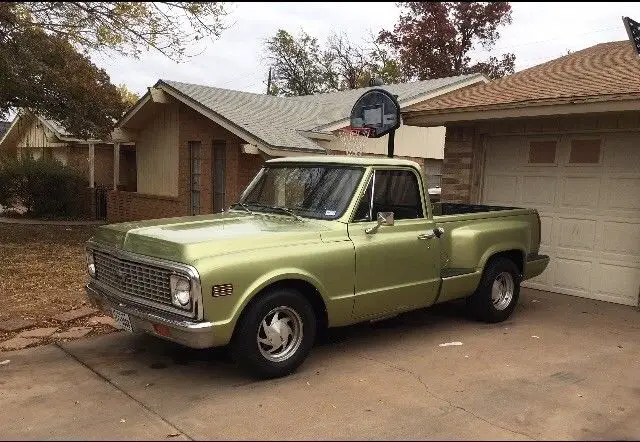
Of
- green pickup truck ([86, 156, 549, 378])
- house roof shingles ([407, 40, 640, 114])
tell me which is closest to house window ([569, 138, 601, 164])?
house roof shingles ([407, 40, 640, 114])

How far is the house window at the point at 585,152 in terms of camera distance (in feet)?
24.6

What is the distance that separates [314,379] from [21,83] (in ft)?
29.4

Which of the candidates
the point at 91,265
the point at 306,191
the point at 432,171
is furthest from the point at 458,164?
the point at 432,171

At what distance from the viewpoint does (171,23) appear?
29.9 ft

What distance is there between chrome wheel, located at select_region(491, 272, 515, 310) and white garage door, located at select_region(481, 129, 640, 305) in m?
1.90

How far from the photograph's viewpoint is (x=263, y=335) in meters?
4.44

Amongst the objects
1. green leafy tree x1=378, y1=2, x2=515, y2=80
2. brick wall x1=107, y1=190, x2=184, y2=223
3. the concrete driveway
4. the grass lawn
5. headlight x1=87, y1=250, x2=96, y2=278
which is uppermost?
green leafy tree x1=378, y1=2, x2=515, y2=80

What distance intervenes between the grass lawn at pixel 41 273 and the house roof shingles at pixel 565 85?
569 centimetres

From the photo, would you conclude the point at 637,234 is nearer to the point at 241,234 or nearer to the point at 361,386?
the point at 361,386

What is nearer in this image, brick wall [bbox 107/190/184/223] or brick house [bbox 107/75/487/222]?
brick house [bbox 107/75/487/222]

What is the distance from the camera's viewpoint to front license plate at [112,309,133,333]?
4.38 meters

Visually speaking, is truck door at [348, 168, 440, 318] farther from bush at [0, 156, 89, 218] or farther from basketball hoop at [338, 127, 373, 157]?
bush at [0, 156, 89, 218]

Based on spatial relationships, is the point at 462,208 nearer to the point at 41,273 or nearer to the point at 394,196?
the point at 394,196

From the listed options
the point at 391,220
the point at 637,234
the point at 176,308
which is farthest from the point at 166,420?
the point at 637,234
